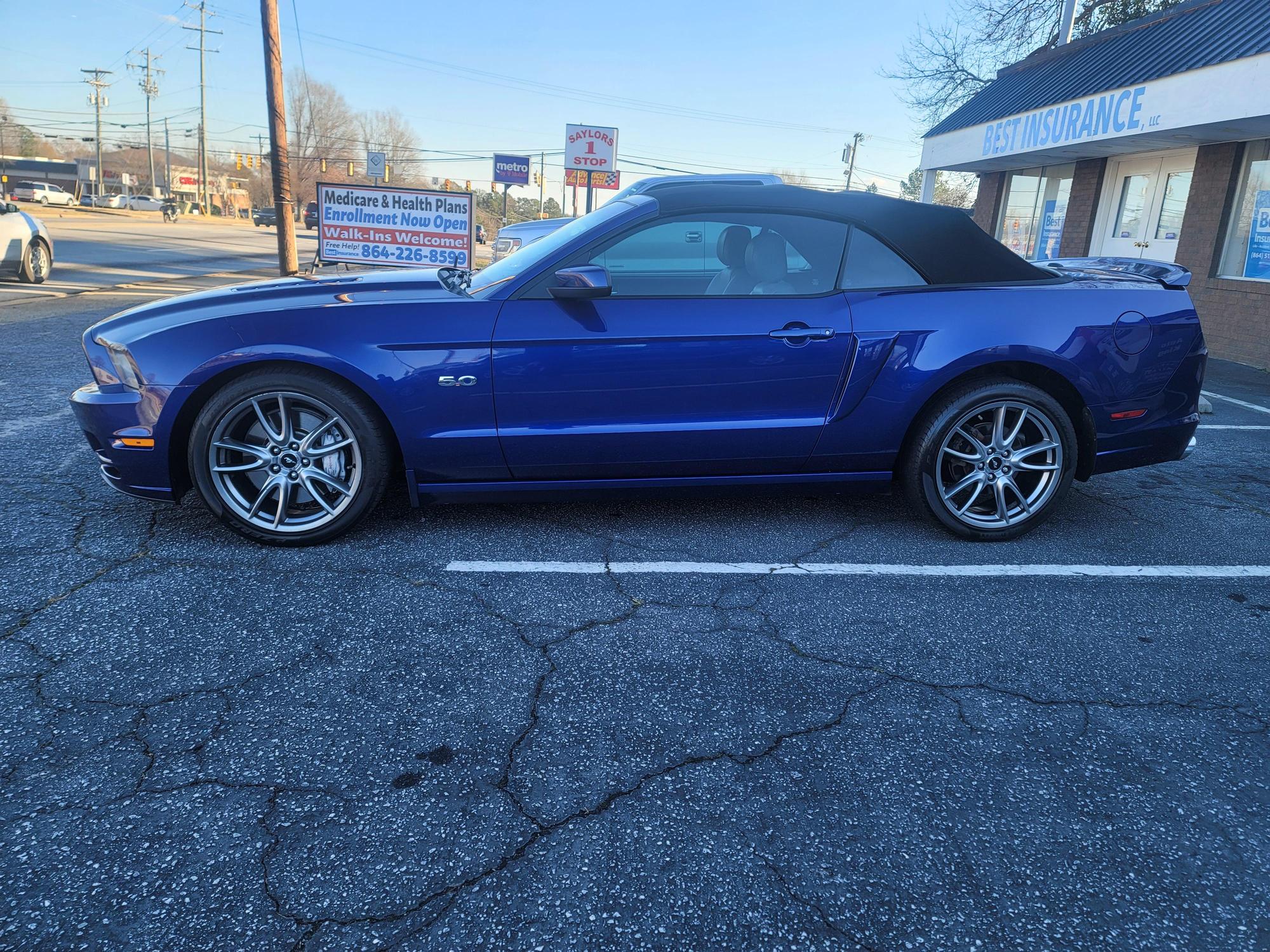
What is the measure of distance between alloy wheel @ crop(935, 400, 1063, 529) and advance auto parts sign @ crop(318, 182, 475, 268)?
8.52m

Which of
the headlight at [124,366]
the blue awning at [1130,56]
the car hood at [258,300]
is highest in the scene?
the blue awning at [1130,56]

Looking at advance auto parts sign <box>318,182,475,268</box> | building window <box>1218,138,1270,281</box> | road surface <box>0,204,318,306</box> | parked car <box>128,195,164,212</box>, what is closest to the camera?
building window <box>1218,138,1270,281</box>

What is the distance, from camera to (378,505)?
13.7ft

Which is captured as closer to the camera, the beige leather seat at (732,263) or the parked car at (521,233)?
the beige leather seat at (732,263)

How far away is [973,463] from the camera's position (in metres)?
3.88

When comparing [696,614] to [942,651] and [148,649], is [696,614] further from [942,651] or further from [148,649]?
[148,649]

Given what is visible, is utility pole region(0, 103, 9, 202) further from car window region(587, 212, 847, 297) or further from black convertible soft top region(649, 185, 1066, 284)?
black convertible soft top region(649, 185, 1066, 284)

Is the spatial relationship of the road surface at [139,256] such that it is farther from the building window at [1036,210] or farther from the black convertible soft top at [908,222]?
the building window at [1036,210]

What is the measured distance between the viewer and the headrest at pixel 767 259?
378 cm

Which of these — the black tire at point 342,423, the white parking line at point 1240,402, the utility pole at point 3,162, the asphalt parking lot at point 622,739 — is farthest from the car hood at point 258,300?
the utility pole at point 3,162

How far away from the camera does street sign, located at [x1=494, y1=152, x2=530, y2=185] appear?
59.4 m

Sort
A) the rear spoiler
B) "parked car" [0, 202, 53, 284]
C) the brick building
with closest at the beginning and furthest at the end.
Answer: the rear spoiler < the brick building < "parked car" [0, 202, 53, 284]

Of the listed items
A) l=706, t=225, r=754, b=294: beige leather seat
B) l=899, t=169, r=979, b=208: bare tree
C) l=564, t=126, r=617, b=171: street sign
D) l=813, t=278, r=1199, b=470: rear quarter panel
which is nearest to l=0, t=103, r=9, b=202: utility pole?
l=564, t=126, r=617, b=171: street sign

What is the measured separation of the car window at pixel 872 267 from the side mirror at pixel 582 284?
1.07m
